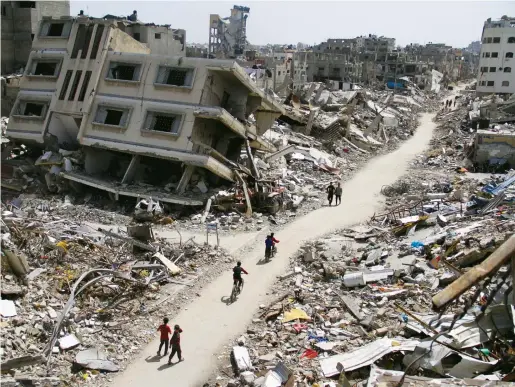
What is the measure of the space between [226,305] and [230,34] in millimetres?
78921

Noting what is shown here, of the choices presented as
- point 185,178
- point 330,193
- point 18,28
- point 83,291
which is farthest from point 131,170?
point 18,28

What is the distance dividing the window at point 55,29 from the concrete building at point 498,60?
5281cm

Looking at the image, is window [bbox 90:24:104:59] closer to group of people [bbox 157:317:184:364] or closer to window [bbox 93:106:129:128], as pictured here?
window [bbox 93:106:129:128]

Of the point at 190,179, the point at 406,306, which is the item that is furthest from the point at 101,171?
the point at 406,306

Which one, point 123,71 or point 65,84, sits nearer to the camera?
point 123,71

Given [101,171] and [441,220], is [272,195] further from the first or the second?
[101,171]

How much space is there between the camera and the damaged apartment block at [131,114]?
2386 cm

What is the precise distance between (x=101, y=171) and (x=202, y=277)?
13199 mm

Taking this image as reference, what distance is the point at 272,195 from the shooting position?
76.3ft

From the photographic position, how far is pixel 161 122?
24656 mm

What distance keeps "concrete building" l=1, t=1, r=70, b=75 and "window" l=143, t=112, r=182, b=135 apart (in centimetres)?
2777

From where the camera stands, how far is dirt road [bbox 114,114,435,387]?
11.5 meters

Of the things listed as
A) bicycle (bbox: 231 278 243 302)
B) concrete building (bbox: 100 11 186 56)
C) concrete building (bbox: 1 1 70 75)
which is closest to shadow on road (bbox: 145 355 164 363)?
bicycle (bbox: 231 278 243 302)

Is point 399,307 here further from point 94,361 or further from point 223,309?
point 94,361
